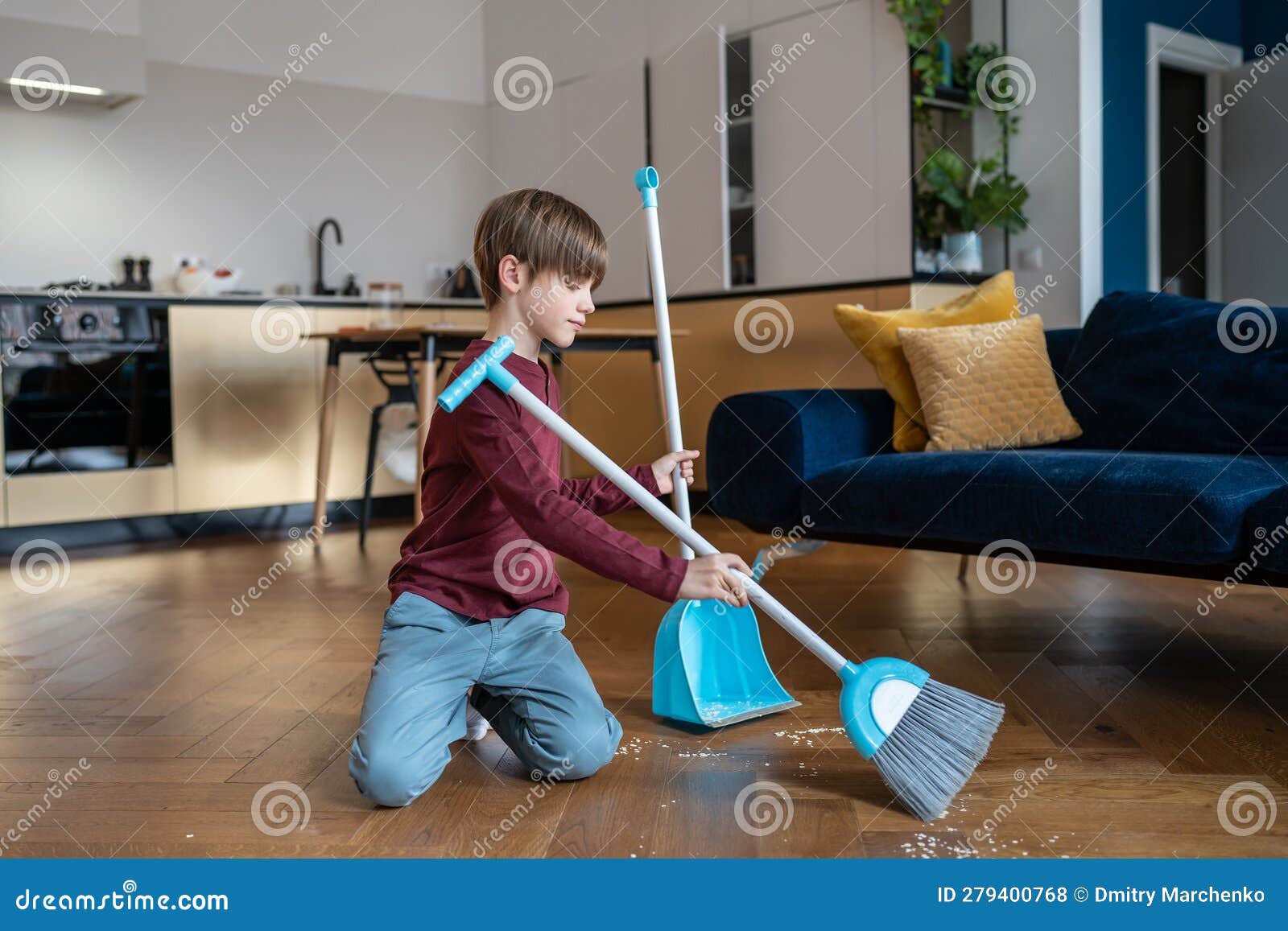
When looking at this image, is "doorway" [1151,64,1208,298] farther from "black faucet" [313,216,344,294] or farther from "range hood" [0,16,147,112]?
"range hood" [0,16,147,112]

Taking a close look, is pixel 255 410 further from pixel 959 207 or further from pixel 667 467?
pixel 667 467

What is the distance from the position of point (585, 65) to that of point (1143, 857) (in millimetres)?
4556

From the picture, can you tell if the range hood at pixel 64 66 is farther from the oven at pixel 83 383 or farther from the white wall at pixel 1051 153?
the white wall at pixel 1051 153

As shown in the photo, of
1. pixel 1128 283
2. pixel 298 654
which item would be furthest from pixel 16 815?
pixel 1128 283

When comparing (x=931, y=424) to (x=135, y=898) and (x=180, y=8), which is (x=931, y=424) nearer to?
(x=135, y=898)

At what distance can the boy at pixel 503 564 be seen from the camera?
145 centimetres

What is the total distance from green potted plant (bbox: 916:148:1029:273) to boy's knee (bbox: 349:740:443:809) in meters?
3.02

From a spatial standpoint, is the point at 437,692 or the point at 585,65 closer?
the point at 437,692

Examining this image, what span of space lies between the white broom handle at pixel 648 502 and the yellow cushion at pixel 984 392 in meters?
1.01

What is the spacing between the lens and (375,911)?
1153 mm

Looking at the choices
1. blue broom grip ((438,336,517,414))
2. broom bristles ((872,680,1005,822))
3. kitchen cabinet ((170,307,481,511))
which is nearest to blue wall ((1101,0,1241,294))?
kitchen cabinet ((170,307,481,511))

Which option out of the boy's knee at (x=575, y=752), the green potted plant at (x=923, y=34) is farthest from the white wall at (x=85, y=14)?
the boy's knee at (x=575, y=752)

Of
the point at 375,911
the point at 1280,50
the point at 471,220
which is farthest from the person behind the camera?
the point at 471,220

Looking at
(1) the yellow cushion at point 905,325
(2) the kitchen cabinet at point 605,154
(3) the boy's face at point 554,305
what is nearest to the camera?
(3) the boy's face at point 554,305
